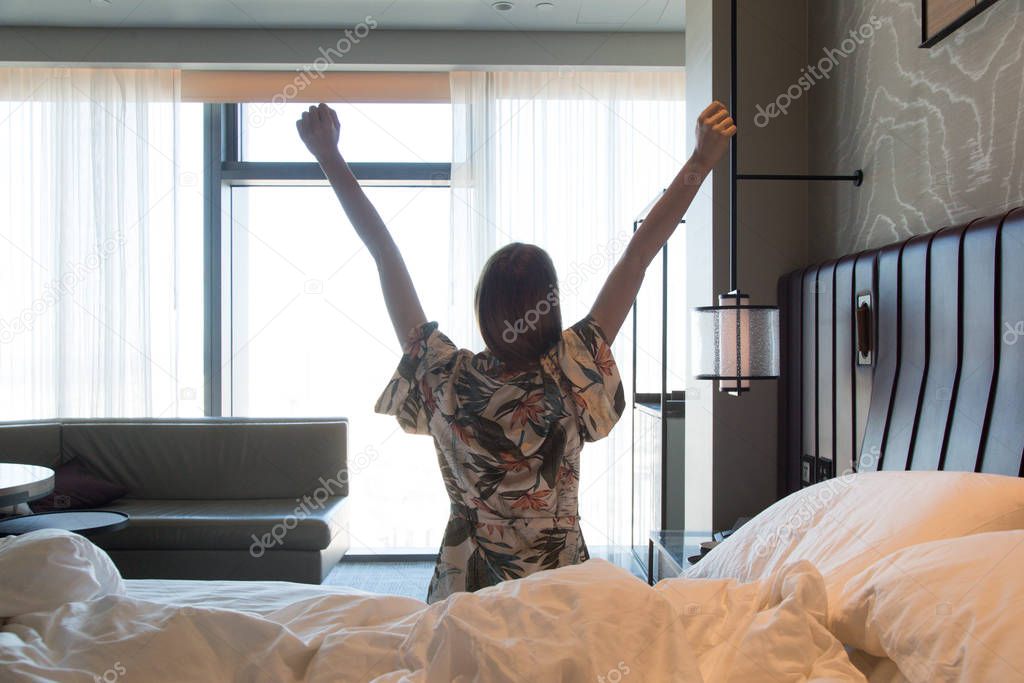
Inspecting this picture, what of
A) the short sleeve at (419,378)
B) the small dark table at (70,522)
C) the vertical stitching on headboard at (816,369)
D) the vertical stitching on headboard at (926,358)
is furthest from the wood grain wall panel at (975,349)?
the small dark table at (70,522)

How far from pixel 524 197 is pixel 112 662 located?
3408 mm

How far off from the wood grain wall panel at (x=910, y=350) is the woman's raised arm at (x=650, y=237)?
0.71 m

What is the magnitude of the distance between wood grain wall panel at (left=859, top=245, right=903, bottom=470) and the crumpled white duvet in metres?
0.87

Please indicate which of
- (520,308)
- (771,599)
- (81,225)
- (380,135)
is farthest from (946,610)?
(81,225)

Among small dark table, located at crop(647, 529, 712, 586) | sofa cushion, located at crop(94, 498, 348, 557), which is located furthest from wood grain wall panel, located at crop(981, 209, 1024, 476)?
sofa cushion, located at crop(94, 498, 348, 557)

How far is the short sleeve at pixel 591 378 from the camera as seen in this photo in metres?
0.97

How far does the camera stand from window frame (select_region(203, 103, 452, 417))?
4.22m

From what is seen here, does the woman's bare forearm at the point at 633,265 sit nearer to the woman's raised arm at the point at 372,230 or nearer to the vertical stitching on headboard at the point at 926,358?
the woman's raised arm at the point at 372,230

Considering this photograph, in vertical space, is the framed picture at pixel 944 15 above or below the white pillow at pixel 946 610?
above

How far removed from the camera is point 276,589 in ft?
4.96

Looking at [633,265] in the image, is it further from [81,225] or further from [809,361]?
[81,225]

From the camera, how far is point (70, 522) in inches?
114

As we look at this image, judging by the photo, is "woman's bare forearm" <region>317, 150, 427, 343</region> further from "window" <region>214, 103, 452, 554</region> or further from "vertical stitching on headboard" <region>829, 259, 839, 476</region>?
"window" <region>214, 103, 452, 554</region>

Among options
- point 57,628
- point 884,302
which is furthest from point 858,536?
point 57,628
